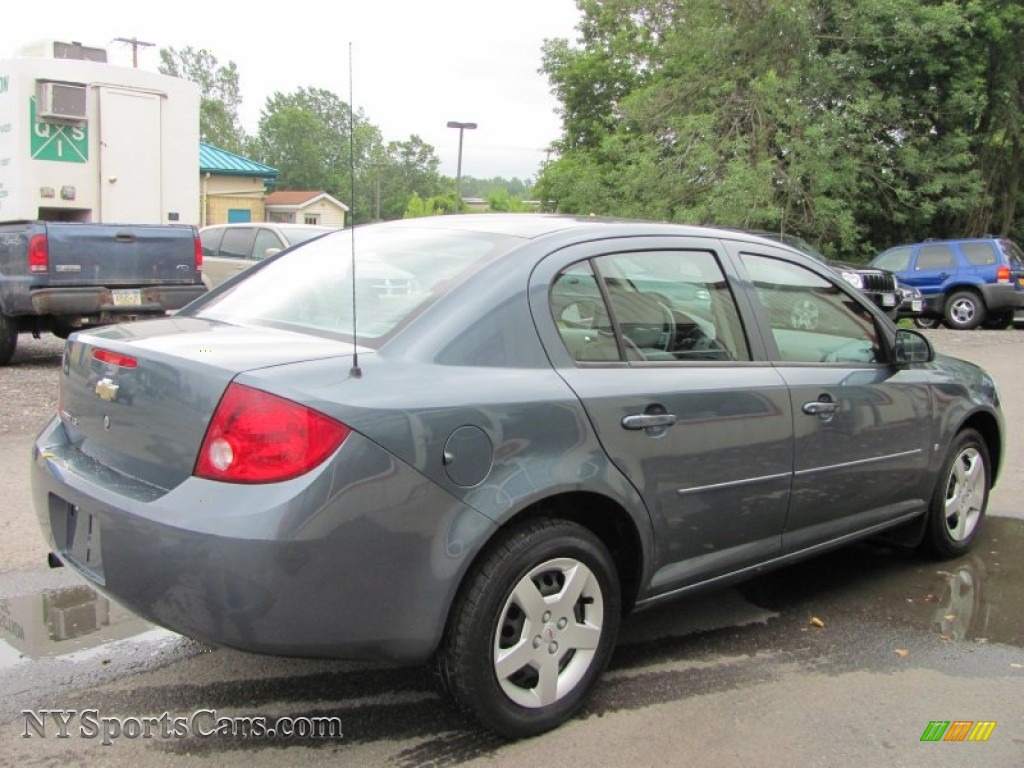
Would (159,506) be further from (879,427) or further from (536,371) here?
(879,427)

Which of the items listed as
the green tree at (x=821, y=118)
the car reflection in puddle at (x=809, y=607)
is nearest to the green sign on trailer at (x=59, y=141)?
the car reflection in puddle at (x=809, y=607)

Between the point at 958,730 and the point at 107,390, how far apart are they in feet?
9.77

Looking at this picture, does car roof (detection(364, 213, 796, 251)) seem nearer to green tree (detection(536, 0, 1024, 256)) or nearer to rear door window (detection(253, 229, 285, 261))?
rear door window (detection(253, 229, 285, 261))

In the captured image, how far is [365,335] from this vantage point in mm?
2881

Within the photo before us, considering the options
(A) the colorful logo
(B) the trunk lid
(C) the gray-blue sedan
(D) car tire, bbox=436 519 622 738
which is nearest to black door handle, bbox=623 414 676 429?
(C) the gray-blue sedan

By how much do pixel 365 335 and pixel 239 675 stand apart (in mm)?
1356

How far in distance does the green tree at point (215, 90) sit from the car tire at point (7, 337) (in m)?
66.5

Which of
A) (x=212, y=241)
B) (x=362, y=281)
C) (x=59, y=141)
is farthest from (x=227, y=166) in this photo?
(x=362, y=281)

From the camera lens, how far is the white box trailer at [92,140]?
1033 centimetres

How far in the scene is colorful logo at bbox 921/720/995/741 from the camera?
118 inches

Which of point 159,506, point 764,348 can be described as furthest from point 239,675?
point 764,348

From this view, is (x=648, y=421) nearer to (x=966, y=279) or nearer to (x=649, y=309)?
(x=649, y=309)

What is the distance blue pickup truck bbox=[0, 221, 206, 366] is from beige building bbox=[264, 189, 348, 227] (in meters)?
34.0

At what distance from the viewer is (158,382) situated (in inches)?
107
